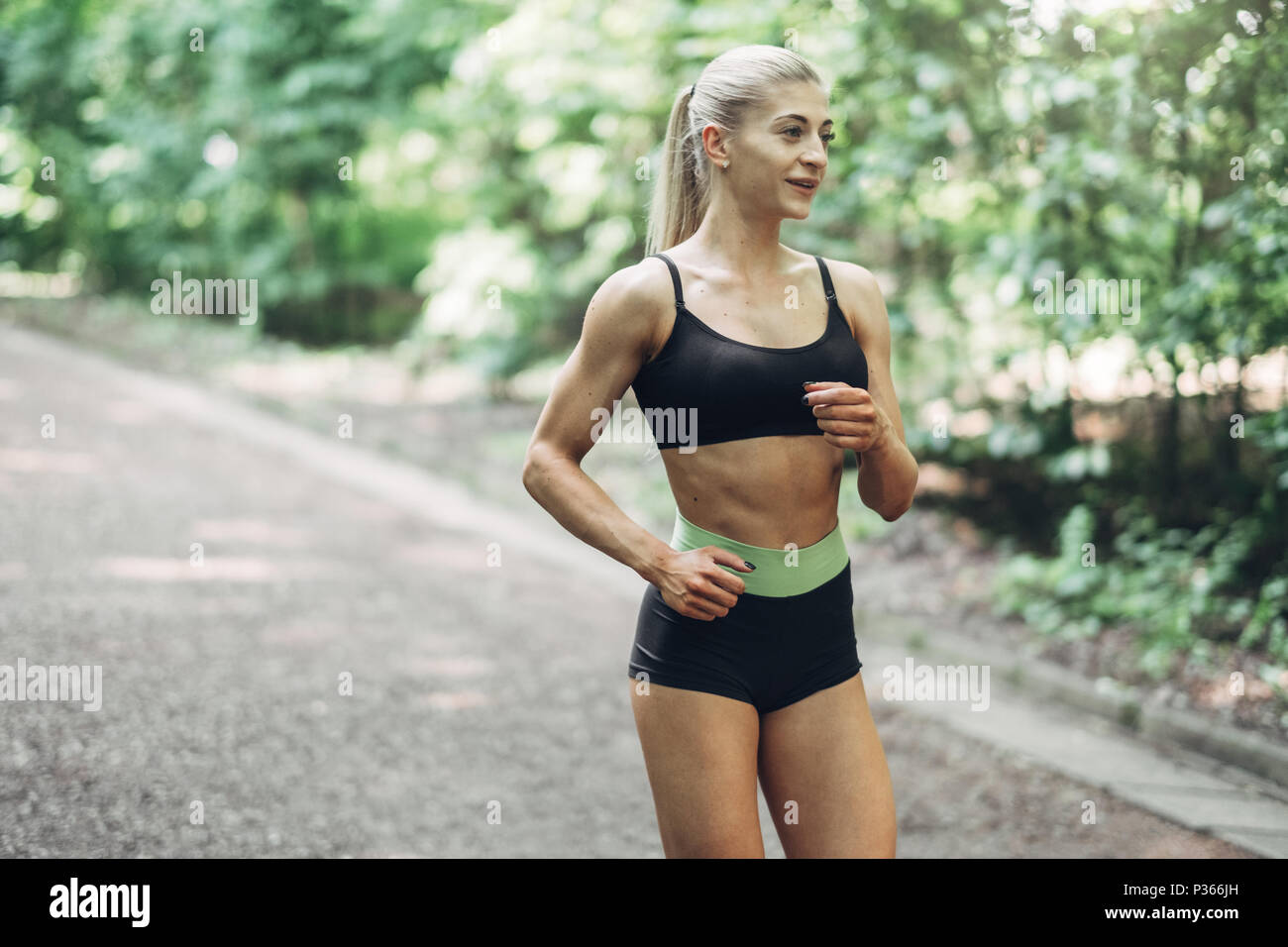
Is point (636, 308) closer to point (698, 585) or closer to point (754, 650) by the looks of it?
point (698, 585)

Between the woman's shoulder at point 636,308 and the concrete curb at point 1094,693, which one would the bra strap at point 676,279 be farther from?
the concrete curb at point 1094,693

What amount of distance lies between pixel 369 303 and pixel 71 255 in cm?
783

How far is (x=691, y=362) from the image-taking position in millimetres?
2393

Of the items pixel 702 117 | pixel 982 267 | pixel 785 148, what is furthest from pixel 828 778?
pixel 982 267

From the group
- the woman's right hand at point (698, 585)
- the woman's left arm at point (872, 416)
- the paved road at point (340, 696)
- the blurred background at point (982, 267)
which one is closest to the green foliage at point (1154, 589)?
the blurred background at point (982, 267)

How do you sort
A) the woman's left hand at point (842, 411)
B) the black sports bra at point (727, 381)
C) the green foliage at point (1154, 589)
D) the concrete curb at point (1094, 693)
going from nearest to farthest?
the woman's left hand at point (842, 411) → the black sports bra at point (727, 381) → the concrete curb at point (1094, 693) → the green foliage at point (1154, 589)

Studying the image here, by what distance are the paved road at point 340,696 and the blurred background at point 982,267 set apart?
4.48 feet

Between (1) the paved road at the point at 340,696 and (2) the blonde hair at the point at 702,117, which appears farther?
(1) the paved road at the point at 340,696

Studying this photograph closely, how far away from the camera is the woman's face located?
2414 millimetres

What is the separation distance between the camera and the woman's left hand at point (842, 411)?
228 centimetres

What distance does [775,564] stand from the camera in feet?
A: 8.13

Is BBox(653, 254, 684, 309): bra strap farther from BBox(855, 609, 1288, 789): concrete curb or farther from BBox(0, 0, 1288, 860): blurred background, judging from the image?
BBox(855, 609, 1288, 789): concrete curb

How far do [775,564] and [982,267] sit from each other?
5.40 metres

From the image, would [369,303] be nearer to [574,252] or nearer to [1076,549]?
[574,252]
